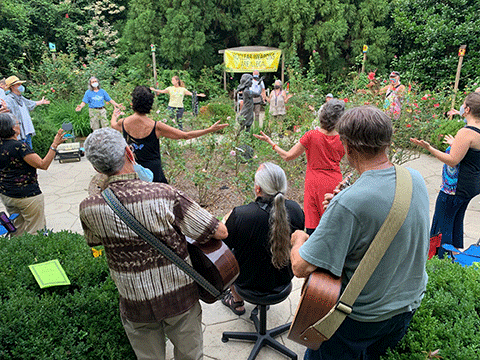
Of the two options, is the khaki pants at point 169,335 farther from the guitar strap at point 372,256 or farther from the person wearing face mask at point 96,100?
the person wearing face mask at point 96,100

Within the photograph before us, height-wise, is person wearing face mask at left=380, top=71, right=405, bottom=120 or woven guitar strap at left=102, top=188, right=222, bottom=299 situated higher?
woven guitar strap at left=102, top=188, right=222, bottom=299

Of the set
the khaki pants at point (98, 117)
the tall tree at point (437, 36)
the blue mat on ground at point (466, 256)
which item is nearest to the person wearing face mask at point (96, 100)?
the khaki pants at point (98, 117)

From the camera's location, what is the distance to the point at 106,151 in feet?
5.96

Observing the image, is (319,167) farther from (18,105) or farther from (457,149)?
(18,105)

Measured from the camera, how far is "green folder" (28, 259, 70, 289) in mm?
2512

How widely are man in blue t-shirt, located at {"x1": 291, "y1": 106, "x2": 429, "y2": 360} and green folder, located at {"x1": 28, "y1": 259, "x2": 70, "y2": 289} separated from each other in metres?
1.76

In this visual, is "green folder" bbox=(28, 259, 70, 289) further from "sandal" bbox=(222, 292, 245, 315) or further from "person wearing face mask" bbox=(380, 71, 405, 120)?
"person wearing face mask" bbox=(380, 71, 405, 120)

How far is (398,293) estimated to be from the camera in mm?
1578

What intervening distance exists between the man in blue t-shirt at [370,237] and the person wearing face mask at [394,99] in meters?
5.54

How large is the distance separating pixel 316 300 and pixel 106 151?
1.20 meters

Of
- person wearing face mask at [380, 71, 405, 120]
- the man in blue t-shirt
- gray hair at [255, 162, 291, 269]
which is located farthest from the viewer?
person wearing face mask at [380, 71, 405, 120]

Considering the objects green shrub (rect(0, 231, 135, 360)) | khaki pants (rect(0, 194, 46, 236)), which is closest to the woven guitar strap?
green shrub (rect(0, 231, 135, 360))

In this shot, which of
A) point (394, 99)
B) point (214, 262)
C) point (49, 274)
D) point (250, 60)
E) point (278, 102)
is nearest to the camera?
point (214, 262)

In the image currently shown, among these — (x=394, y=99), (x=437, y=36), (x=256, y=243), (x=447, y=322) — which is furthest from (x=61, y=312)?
(x=437, y=36)
